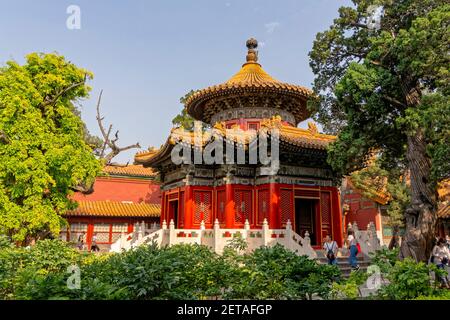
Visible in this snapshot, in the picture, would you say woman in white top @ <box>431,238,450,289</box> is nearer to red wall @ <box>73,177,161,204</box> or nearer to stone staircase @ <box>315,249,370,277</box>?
stone staircase @ <box>315,249,370,277</box>

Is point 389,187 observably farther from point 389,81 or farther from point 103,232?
point 103,232

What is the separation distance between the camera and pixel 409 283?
5293 mm

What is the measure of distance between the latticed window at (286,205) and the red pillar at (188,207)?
12.5ft

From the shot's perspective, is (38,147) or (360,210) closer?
(38,147)

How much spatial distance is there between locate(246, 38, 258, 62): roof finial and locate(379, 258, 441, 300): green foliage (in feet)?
51.6

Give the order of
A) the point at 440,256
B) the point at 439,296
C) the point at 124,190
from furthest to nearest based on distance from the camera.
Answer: the point at 124,190
the point at 440,256
the point at 439,296

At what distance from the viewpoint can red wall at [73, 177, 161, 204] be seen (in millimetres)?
27969

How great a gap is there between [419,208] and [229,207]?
6.76 meters

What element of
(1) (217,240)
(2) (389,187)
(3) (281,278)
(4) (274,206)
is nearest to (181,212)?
(1) (217,240)

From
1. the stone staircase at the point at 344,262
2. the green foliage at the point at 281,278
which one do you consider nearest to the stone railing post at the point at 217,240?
the stone staircase at the point at 344,262

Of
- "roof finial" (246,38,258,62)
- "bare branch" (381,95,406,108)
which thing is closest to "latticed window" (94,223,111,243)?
"roof finial" (246,38,258,62)

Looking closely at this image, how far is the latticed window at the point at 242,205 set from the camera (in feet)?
47.0

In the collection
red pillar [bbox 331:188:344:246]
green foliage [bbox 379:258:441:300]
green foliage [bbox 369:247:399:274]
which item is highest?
red pillar [bbox 331:188:344:246]

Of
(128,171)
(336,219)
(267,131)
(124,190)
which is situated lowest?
(336,219)
